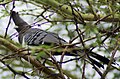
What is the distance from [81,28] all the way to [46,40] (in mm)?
325

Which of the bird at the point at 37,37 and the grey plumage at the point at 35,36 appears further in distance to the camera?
the grey plumage at the point at 35,36

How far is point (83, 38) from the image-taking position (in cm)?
111

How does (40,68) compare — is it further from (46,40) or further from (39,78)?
(46,40)

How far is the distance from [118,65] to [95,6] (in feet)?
1.03

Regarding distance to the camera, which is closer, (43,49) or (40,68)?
(43,49)

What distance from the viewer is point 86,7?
1.43 meters

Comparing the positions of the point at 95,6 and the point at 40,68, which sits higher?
the point at 95,6

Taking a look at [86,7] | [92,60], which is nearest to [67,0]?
[92,60]

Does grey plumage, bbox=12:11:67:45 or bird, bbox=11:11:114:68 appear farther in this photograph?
grey plumage, bbox=12:11:67:45

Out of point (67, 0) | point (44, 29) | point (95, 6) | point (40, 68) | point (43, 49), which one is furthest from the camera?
point (44, 29)

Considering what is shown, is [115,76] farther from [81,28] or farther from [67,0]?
[67,0]

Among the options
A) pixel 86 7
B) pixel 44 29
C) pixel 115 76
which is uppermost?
pixel 86 7

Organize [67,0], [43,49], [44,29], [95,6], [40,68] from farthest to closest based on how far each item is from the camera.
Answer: [44,29], [95,6], [40,68], [67,0], [43,49]

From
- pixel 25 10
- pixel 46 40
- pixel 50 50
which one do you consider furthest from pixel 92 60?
pixel 25 10
